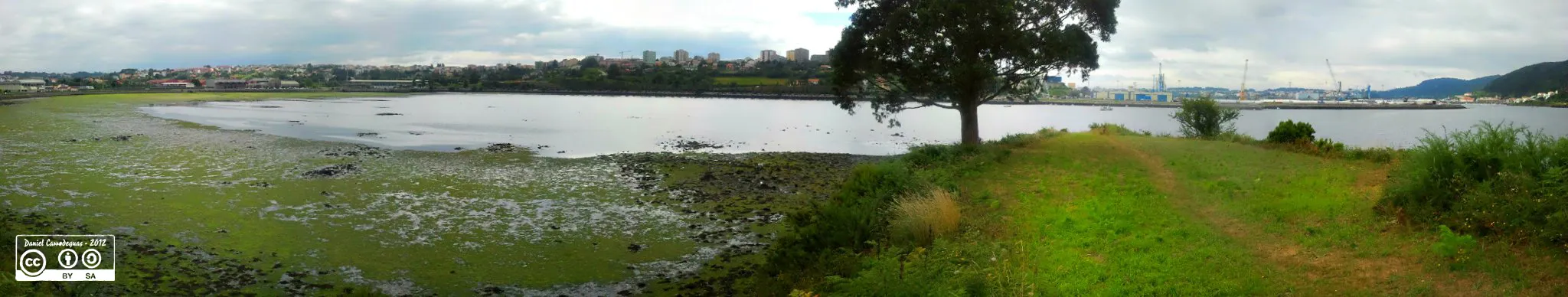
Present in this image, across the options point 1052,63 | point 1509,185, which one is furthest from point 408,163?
point 1509,185

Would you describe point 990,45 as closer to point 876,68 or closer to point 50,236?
point 876,68

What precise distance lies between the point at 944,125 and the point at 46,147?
202 feet

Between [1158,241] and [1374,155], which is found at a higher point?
[1374,155]

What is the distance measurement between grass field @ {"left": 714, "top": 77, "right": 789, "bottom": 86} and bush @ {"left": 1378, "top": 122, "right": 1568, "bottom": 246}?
14569cm

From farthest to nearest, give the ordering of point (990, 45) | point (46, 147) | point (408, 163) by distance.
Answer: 1. point (46, 147)
2. point (408, 163)
3. point (990, 45)

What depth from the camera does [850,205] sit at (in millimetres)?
14891

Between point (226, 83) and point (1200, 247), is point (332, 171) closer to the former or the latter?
point (1200, 247)

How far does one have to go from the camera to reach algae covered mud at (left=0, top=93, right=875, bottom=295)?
1226 centimetres

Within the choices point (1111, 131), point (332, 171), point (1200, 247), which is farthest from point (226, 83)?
point (1200, 247)

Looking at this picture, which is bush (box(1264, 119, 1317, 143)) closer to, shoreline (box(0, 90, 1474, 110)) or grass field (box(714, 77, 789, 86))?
shoreline (box(0, 90, 1474, 110))

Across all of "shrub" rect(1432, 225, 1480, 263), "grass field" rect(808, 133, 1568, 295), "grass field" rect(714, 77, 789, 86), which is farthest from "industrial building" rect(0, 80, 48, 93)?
"shrub" rect(1432, 225, 1480, 263)

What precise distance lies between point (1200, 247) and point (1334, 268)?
143cm

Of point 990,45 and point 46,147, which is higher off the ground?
point 990,45

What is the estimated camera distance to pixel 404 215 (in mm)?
17562
